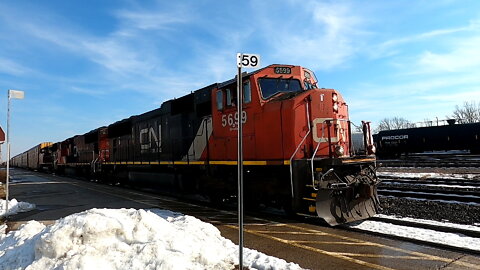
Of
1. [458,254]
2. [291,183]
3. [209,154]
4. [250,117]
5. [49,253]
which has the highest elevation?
[250,117]

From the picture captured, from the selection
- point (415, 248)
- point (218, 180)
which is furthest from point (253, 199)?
point (415, 248)

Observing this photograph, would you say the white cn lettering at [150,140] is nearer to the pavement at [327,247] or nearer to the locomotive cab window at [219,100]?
the locomotive cab window at [219,100]

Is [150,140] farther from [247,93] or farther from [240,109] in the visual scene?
[240,109]

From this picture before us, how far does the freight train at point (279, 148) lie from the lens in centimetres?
766

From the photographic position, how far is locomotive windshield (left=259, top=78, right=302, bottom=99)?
29.1ft

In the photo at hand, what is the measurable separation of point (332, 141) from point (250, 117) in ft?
6.94

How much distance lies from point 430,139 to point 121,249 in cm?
3380

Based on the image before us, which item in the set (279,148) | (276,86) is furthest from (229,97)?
(279,148)

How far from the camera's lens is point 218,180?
10430 mm

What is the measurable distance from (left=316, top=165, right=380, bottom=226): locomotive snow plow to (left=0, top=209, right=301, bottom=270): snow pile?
255 centimetres

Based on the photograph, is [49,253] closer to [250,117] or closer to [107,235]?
[107,235]

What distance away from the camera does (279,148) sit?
8328 mm

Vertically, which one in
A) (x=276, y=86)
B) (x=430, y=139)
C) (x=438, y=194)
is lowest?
(x=438, y=194)

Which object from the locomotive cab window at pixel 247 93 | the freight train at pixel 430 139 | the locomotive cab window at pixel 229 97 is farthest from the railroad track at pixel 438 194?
the freight train at pixel 430 139
